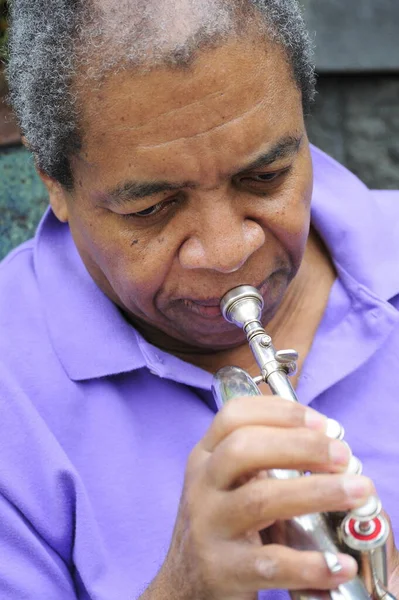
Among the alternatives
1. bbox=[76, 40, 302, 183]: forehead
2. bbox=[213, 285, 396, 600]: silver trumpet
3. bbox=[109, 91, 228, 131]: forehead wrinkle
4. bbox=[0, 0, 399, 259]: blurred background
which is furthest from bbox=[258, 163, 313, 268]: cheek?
bbox=[0, 0, 399, 259]: blurred background

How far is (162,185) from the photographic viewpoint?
1.45 meters

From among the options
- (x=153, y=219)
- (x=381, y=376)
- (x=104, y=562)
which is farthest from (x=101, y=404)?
(x=381, y=376)

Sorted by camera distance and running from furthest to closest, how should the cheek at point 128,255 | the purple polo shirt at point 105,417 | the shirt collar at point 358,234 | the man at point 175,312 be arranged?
the shirt collar at point 358,234, the purple polo shirt at point 105,417, the cheek at point 128,255, the man at point 175,312

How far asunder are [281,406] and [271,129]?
0.52 meters

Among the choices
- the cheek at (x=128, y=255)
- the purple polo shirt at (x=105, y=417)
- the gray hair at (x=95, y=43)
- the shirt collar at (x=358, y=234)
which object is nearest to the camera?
the gray hair at (x=95, y=43)

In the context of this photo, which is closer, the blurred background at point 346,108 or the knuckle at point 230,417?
the knuckle at point 230,417

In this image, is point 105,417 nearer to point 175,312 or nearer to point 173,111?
point 175,312

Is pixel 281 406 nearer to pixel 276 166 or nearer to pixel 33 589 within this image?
pixel 276 166

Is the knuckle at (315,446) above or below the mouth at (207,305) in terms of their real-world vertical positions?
above

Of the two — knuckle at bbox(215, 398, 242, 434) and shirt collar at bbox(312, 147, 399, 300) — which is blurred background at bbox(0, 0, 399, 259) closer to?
shirt collar at bbox(312, 147, 399, 300)

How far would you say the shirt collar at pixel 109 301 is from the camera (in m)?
1.73

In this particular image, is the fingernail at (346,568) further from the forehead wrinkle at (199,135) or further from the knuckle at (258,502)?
the forehead wrinkle at (199,135)

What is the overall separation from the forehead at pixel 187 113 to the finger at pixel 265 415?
1.39 feet

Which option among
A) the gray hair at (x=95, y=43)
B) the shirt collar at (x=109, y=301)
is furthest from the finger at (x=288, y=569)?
the gray hair at (x=95, y=43)
